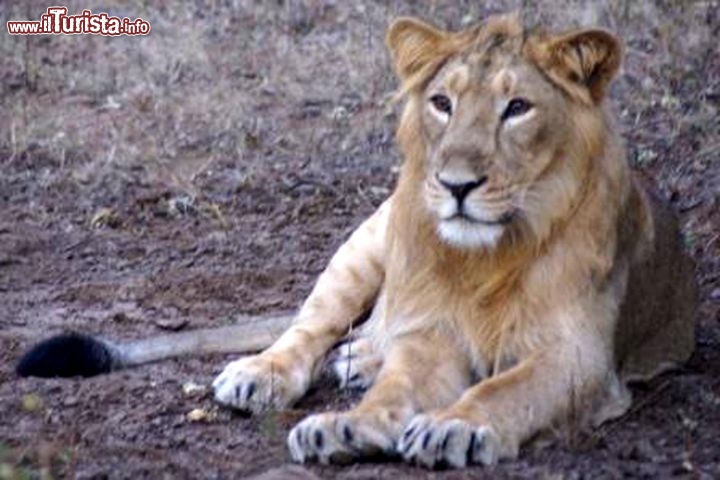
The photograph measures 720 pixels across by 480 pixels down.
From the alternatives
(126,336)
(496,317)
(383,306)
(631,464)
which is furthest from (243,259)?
(631,464)

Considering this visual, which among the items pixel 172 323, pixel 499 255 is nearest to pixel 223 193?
pixel 172 323

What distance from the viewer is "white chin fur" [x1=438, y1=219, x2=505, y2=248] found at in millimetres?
4711

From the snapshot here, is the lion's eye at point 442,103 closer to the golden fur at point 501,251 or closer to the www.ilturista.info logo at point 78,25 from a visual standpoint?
the golden fur at point 501,251

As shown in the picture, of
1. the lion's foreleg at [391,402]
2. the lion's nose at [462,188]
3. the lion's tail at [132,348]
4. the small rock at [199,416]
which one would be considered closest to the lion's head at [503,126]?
the lion's nose at [462,188]

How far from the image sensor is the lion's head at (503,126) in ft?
15.5

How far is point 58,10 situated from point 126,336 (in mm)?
3324

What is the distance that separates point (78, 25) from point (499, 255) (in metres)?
4.30

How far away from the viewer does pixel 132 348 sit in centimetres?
548

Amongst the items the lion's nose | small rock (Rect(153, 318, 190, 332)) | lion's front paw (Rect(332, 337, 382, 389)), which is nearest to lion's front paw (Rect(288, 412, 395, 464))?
the lion's nose

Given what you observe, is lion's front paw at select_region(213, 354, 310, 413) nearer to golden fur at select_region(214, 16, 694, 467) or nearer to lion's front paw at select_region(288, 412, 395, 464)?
golden fur at select_region(214, 16, 694, 467)

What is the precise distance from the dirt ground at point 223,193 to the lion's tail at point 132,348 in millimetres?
50

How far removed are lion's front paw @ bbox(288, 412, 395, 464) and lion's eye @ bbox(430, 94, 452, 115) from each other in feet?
2.57

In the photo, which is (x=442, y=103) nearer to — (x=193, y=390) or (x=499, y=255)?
(x=499, y=255)

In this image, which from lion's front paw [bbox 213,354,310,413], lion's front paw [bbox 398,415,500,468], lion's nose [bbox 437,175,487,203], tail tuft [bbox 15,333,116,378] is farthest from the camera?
tail tuft [bbox 15,333,116,378]
